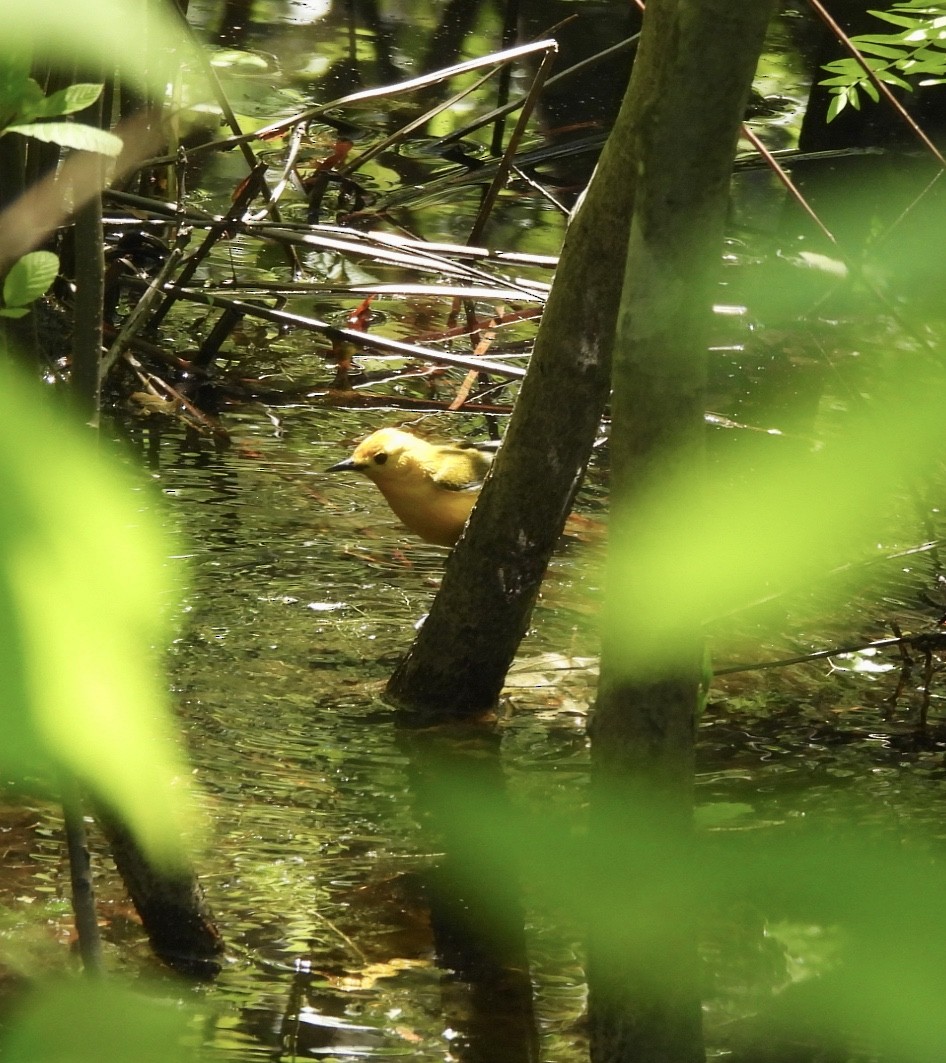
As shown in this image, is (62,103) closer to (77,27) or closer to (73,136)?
(73,136)

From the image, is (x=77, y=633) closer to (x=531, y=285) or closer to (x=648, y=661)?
(x=648, y=661)

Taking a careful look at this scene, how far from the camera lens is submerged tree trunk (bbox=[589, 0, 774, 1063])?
112 centimetres

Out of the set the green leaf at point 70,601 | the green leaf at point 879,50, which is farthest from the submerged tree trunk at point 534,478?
the green leaf at point 70,601

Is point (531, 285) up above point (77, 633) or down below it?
below

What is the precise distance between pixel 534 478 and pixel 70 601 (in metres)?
2.41

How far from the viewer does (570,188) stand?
7391mm

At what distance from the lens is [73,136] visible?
0.71 meters

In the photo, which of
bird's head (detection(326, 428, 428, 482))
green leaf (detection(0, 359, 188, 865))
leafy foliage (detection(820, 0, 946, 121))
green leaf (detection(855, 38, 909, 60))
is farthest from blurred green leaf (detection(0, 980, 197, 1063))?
bird's head (detection(326, 428, 428, 482))

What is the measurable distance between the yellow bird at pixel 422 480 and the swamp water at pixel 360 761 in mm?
124

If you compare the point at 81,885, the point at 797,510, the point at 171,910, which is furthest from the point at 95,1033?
the point at 171,910

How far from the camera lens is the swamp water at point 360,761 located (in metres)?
1.91

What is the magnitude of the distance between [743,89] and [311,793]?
6.17 feet

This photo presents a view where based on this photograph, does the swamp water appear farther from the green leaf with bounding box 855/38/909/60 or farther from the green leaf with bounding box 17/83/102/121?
the green leaf with bounding box 855/38/909/60

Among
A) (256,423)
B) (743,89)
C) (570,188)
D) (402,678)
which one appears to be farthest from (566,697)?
(570,188)
